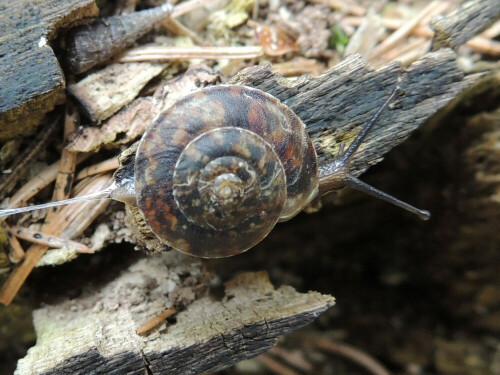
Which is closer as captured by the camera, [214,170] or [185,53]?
[214,170]

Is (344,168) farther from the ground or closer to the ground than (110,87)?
closer to the ground

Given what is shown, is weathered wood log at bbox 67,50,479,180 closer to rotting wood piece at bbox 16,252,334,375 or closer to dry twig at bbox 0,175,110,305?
dry twig at bbox 0,175,110,305

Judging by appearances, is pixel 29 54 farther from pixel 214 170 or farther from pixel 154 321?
pixel 154 321

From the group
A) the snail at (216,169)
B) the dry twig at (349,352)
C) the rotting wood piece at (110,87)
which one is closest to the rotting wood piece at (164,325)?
the snail at (216,169)

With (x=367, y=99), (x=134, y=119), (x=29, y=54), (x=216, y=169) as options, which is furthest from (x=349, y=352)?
(x=29, y=54)

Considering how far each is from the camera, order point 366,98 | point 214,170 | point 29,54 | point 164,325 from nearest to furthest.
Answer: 1. point 214,170
2. point 29,54
3. point 164,325
4. point 366,98

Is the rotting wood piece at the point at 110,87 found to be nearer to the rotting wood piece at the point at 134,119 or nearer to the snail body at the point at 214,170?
the rotting wood piece at the point at 134,119

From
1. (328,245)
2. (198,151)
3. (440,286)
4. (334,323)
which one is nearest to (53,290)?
(198,151)
